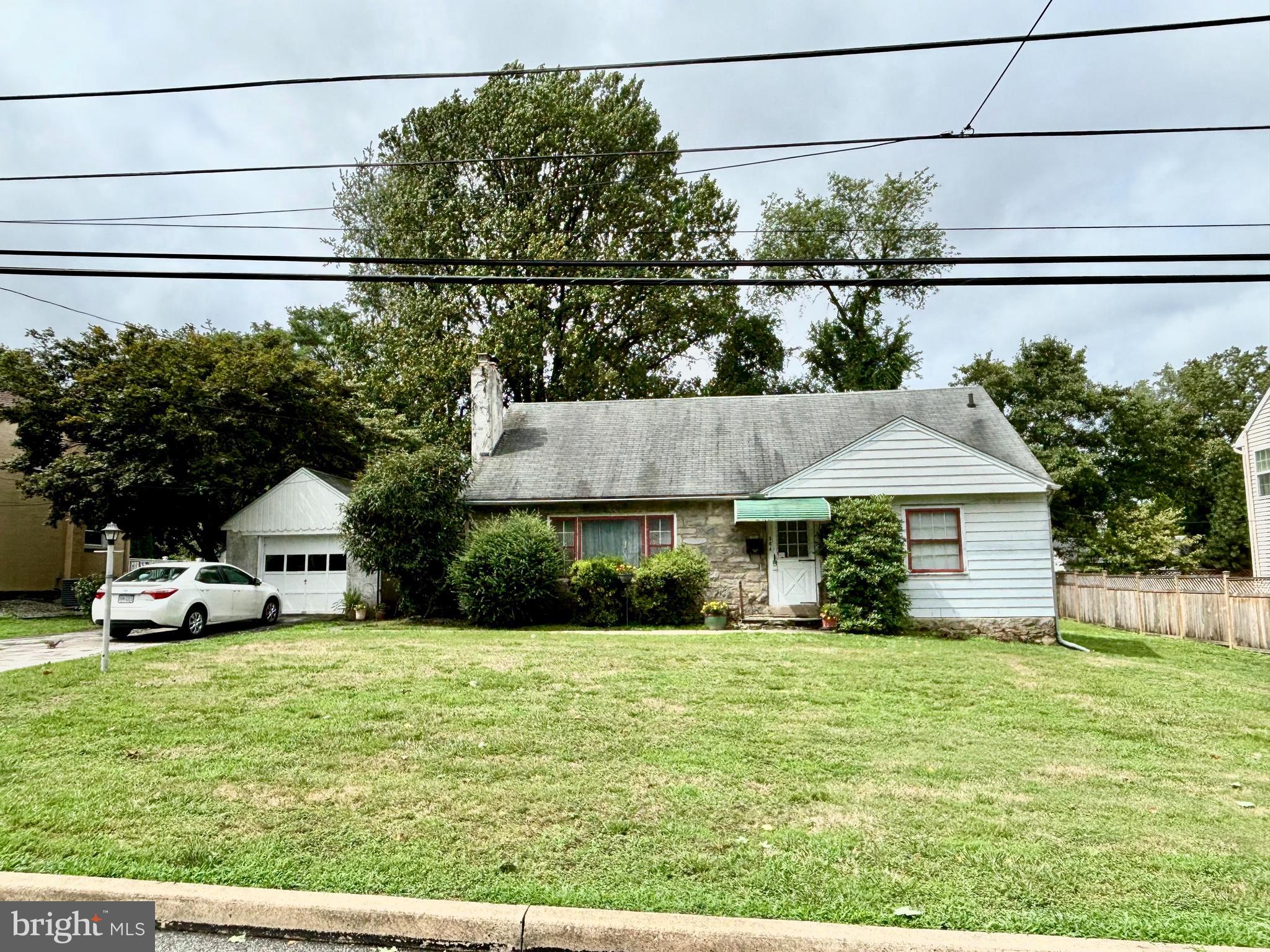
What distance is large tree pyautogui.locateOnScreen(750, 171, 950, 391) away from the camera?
35.5 meters

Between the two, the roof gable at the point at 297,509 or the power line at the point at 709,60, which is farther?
the roof gable at the point at 297,509

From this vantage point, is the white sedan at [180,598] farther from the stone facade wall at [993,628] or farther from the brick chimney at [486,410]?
the stone facade wall at [993,628]

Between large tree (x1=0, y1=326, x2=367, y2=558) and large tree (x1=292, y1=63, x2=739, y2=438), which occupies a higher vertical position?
large tree (x1=292, y1=63, x2=739, y2=438)

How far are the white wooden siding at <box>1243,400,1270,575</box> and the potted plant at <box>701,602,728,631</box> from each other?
1952cm

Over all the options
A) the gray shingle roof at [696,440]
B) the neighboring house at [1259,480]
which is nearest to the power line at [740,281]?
the gray shingle roof at [696,440]

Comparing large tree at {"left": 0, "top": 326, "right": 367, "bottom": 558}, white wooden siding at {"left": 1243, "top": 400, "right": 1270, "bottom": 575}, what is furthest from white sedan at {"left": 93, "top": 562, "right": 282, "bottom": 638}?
white wooden siding at {"left": 1243, "top": 400, "right": 1270, "bottom": 575}

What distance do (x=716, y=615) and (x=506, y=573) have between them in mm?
4295

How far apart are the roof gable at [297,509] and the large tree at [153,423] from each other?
1.00 metres

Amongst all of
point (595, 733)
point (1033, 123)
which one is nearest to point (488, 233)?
point (1033, 123)

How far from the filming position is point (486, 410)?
19.8 m

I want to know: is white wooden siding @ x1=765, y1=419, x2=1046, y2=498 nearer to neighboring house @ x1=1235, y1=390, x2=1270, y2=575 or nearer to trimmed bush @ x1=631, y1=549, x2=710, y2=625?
trimmed bush @ x1=631, y1=549, x2=710, y2=625

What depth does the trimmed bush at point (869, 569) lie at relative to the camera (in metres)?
14.5

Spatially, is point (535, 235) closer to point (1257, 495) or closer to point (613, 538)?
point (613, 538)

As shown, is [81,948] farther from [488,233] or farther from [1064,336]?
[1064,336]
